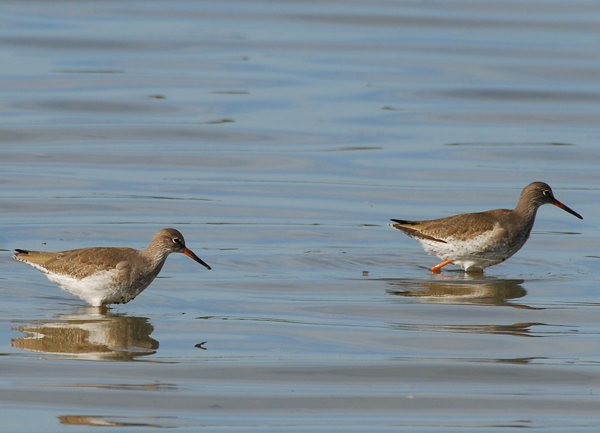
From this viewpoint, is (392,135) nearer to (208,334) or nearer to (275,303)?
(275,303)

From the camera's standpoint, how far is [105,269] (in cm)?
1147

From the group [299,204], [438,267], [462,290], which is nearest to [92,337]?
[462,290]

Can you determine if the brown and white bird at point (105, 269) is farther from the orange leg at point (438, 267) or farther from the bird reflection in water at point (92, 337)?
the orange leg at point (438, 267)

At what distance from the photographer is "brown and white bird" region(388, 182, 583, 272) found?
46.0 feet

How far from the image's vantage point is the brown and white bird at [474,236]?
551 inches

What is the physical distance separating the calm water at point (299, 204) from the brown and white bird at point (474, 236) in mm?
323

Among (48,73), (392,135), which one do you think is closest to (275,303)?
(392,135)

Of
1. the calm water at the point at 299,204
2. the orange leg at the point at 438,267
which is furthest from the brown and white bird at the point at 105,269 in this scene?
the orange leg at the point at 438,267

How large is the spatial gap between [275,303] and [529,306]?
3.01m

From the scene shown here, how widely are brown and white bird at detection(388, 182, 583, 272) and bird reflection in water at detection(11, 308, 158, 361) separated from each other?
4921mm

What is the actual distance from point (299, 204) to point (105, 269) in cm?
638

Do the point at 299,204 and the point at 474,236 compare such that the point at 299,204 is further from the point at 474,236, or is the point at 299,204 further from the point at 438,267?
the point at 474,236

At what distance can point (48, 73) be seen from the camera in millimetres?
27047

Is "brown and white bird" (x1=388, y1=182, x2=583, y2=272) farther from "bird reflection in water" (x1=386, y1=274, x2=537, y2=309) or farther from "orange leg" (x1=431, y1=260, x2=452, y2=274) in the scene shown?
"bird reflection in water" (x1=386, y1=274, x2=537, y2=309)
